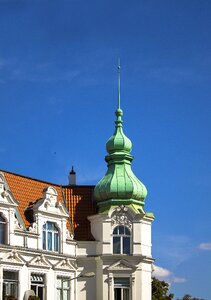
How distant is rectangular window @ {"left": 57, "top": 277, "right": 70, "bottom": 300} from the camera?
→ 189 ft

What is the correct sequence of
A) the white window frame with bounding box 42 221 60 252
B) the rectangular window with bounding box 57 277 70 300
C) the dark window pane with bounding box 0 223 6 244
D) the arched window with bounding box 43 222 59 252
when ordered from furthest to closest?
the rectangular window with bounding box 57 277 70 300 < the arched window with bounding box 43 222 59 252 < the white window frame with bounding box 42 221 60 252 < the dark window pane with bounding box 0 223 6 244

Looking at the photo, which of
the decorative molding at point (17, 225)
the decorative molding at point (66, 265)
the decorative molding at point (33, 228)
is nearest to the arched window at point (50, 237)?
the decorative molding at point (66, 265)

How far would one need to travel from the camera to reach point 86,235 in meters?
60.0

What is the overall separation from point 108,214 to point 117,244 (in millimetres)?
2046

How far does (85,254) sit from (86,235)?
1419 mm

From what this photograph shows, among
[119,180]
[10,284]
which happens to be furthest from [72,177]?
[10,284]

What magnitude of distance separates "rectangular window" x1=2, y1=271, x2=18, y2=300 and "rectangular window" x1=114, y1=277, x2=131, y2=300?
24.3 ft

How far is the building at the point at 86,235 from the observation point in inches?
2187

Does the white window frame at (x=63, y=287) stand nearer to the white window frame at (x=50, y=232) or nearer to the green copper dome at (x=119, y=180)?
the white window frame at (x=50, y=232)

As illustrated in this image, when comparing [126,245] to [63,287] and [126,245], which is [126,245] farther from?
[63,287]

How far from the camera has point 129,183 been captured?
5959 cm

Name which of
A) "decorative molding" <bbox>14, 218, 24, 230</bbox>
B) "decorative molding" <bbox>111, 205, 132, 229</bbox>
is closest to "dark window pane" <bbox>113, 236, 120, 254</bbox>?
"decorative molding" <bbox>111, 205, 132, 229</bbox>

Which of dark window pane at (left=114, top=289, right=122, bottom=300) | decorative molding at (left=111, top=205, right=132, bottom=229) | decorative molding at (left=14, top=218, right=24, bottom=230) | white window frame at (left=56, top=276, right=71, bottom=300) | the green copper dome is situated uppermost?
the green copper dome

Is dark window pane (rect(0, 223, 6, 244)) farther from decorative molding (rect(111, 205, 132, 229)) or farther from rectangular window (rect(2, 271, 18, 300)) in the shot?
decorative molding (rect(111, 205, 132, 229))
